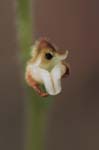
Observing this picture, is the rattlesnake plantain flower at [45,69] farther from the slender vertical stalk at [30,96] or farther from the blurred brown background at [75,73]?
the blurred brown background at [75,73]

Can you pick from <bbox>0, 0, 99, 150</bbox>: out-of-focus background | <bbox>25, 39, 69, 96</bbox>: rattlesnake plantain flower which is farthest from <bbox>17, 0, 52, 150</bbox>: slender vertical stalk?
<bbox>0, 0, 99, 150</bbox>: out-of-focus background

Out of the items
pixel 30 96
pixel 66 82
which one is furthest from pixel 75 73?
pixel 30 96

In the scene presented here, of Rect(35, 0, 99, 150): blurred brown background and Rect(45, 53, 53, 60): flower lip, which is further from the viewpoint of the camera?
Rect(35, 0, 99, 150): blurred brown background

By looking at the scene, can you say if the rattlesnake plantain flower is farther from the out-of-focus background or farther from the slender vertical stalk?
the out-of-focus background

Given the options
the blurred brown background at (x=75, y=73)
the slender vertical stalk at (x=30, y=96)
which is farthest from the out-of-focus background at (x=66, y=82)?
the slender vertical stalk at (x=30, y=96)
